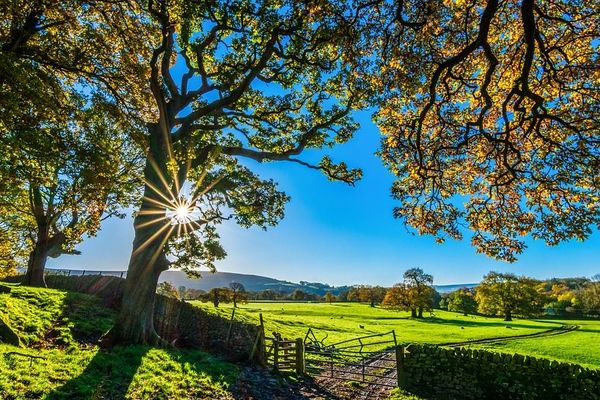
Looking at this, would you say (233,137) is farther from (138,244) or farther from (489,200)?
(489,200)

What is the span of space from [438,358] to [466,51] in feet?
40.8

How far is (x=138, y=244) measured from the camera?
14.9m

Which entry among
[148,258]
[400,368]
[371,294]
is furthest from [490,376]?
[371,294]

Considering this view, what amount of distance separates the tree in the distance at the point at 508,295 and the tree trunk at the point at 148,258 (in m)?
79.4

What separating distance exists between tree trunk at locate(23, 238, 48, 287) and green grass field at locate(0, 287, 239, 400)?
11727 mm

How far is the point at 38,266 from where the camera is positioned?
2719 cm

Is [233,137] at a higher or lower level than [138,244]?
higher

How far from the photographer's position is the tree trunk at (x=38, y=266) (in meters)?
26.8

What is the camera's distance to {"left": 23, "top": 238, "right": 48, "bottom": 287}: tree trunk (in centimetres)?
2677

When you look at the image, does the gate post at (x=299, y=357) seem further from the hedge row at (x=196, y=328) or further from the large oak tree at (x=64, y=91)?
the large oak tree at (x=64, y=91)

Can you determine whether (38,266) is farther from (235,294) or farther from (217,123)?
(235,294)

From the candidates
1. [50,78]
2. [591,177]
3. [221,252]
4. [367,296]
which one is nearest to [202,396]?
[221,252]

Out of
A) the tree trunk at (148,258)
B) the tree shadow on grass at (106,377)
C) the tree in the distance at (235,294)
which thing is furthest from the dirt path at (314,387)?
the tree in the distance at (235,294)

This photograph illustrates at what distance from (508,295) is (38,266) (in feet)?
276
